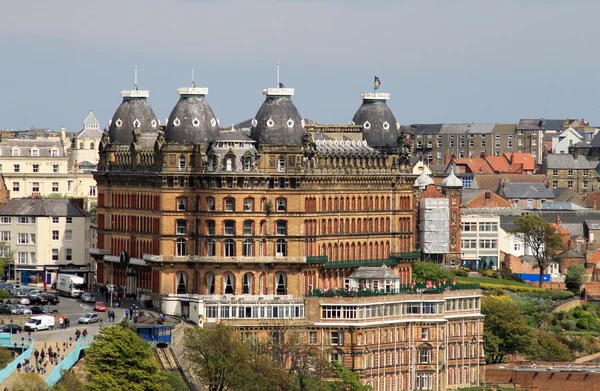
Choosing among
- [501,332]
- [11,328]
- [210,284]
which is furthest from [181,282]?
[501,332]

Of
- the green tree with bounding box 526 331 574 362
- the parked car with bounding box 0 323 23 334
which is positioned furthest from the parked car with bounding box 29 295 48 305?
the green tree with bounding box 526 331 574 362

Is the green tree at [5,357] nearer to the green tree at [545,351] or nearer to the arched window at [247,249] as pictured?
the arched window at [247,249]

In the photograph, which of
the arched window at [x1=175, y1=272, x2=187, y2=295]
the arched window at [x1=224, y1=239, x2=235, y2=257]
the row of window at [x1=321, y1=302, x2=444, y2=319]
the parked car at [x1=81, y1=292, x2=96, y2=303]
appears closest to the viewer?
the row of window at [x1=321, y1=302, x2=444, y2=319]

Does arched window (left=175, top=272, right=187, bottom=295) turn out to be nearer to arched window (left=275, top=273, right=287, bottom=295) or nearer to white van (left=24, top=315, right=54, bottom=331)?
arched window (left=275, top=273, right=287, bottom=295)

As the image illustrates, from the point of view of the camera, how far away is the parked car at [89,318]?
559ft

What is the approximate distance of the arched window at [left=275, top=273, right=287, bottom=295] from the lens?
585ft

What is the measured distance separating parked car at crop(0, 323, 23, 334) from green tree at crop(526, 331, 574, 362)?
4768 centimetres

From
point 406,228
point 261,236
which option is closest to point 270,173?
point 261,236

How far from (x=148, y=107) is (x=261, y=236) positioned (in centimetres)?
2518

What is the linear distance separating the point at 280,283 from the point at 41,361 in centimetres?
2937

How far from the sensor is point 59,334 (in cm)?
16500

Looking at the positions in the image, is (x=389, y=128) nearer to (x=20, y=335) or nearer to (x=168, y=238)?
(x=168, y=238)

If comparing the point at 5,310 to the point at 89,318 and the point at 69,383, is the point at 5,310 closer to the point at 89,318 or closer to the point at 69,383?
the point at 89,318

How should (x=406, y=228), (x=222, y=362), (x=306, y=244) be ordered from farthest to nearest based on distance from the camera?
(x=406, y=228) → (x=306, y=244) → (x=222, y=362)
